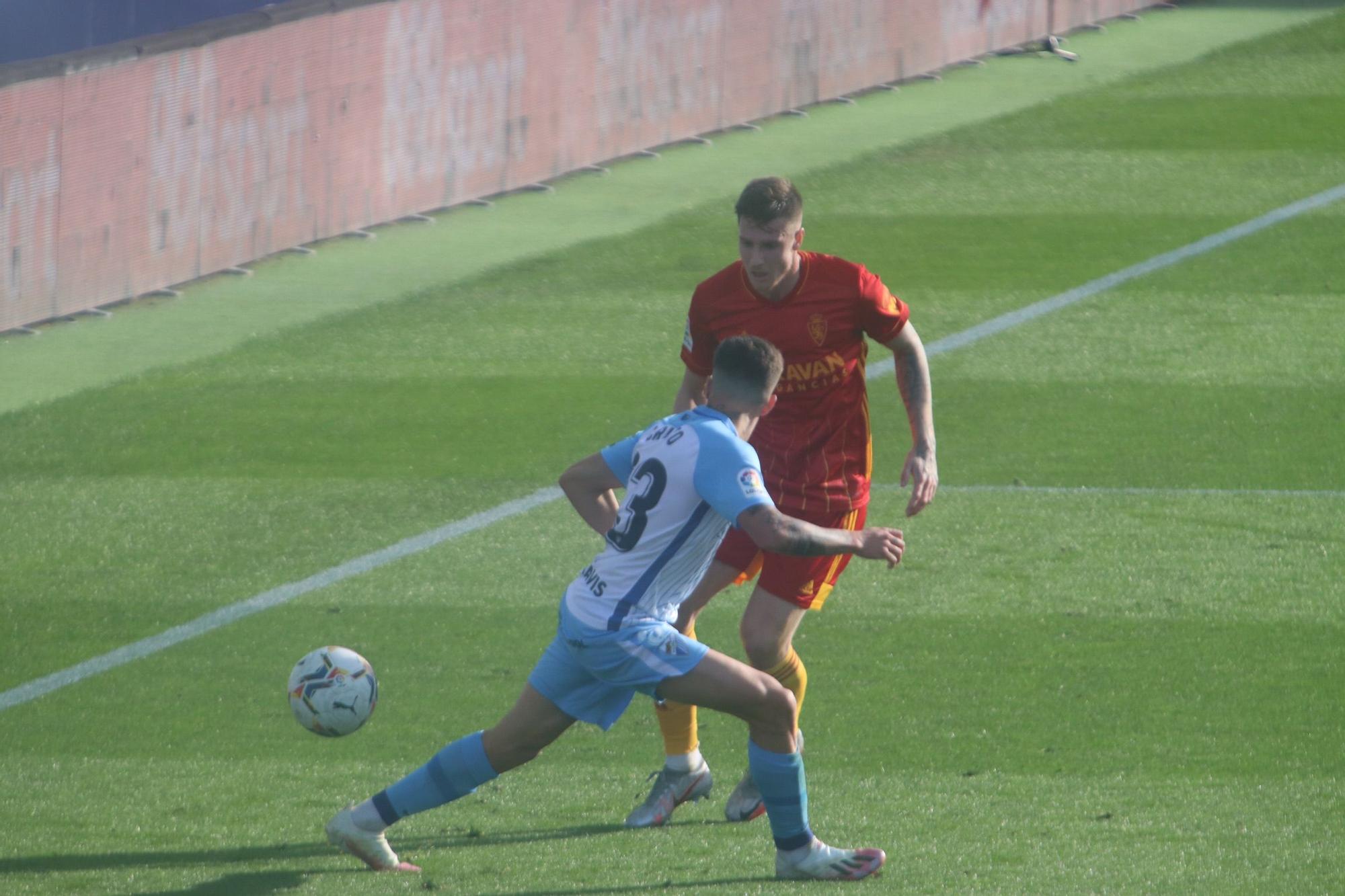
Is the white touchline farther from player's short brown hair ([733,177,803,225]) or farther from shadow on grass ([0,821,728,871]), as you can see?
player's short brown hair ([733,177,803,225])

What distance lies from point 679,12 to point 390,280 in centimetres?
508

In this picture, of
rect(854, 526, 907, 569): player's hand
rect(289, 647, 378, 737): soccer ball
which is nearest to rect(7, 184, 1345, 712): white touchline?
rect(289, 647, 378, 737): soccer ball

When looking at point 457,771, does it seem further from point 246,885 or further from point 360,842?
point 246,885

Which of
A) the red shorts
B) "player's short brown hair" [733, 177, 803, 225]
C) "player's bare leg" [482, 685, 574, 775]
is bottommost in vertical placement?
"player's bare leg" [482, 685, 574, 775]

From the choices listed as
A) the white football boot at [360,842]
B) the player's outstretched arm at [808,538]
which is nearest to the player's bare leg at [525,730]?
the white football boot at [360,842]

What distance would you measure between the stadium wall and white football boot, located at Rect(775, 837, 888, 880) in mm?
8696

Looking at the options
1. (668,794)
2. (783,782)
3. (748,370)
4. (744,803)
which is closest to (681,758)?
(668,794)

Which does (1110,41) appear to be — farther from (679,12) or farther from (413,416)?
(413,416)

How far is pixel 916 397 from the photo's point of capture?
6570 mm

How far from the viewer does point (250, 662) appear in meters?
7.96

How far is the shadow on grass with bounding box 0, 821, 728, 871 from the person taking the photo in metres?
5.98

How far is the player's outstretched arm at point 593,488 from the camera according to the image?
18.9 ft

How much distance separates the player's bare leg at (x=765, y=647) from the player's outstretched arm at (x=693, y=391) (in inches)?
26.7

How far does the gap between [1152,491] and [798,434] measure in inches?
156
